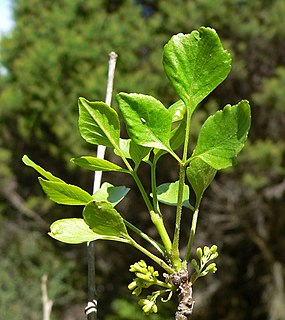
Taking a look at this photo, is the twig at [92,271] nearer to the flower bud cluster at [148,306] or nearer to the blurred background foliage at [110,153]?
the flower bud cluster at [148,306]

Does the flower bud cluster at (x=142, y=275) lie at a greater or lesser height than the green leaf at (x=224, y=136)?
lesser

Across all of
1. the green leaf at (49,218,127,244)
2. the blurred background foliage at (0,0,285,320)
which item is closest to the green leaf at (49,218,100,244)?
the green leaf at (49,218,127,244)

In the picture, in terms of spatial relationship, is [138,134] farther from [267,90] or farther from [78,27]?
[78,27]

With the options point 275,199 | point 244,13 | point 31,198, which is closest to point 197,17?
point 244,13

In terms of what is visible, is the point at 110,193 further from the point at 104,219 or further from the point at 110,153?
the point at 110,153

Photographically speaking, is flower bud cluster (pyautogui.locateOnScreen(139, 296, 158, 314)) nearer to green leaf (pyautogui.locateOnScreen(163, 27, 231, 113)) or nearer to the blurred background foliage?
green leaf (pyautogui.locateOnScreen(163, 27, 231, 113))

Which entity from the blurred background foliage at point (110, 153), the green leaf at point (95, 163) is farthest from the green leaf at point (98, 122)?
the blurred background foliage at point (110, 153)
